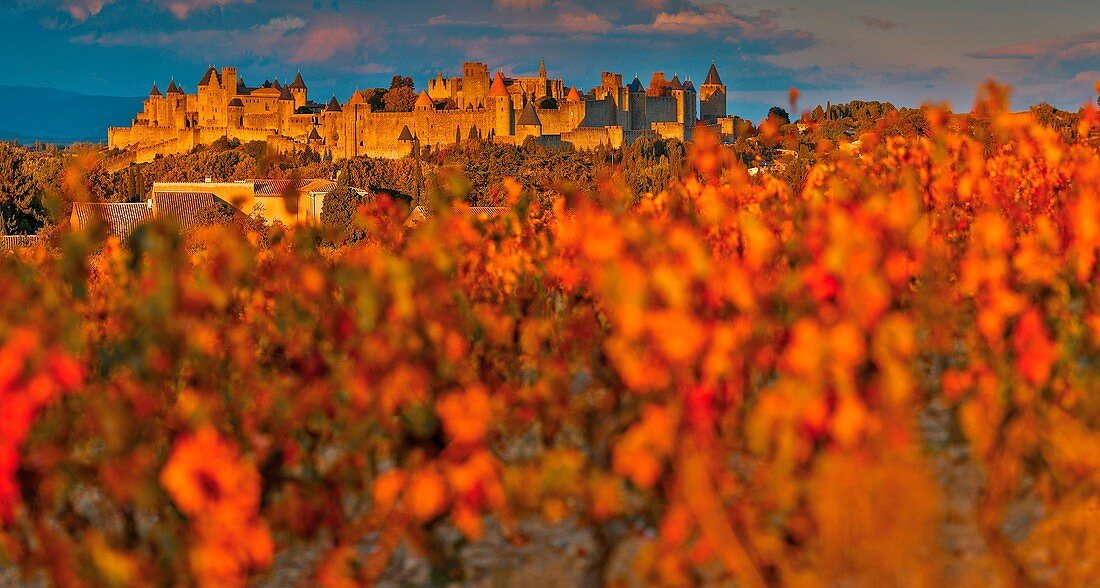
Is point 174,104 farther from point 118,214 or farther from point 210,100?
point 118,214

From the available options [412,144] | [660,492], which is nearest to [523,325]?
[660,492]

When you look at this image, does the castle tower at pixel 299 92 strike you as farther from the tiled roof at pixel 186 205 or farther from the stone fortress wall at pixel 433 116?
the tiled roof at pixel 186 205

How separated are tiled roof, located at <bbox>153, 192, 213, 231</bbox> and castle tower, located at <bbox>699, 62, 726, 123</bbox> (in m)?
49.2

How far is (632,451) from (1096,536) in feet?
5.19

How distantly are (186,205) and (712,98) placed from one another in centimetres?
5357

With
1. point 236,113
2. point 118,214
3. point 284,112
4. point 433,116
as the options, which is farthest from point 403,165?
point 118,214

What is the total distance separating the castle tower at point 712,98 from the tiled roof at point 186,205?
49.2m

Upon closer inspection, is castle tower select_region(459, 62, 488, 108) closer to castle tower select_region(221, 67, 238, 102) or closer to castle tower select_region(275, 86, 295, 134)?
castle tower select_region(275, 86, 295, 134)

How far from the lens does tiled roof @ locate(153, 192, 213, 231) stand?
26627 mm

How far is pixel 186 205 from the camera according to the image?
3086cm

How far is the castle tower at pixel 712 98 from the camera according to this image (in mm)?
80062

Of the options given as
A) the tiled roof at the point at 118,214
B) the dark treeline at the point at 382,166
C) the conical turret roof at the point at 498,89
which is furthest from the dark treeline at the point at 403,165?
the conical turret roof at the point at 498,89

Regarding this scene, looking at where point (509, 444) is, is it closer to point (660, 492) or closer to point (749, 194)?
point (660, 492)

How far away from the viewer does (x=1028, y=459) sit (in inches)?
173
